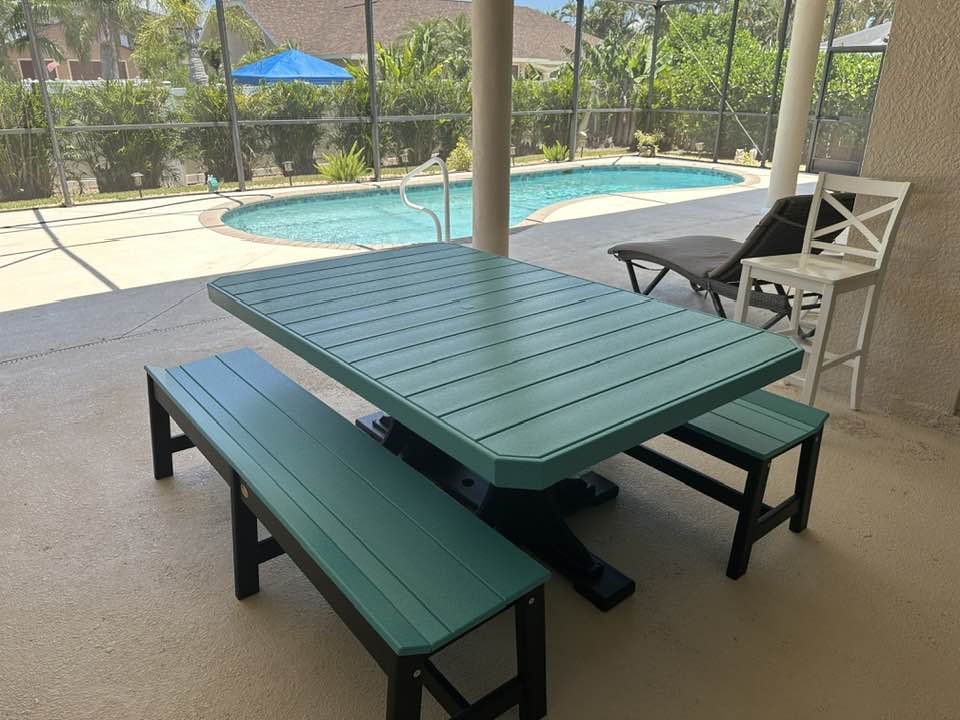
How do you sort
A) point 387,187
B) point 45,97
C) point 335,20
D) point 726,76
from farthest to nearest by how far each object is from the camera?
point 335,20 → point 726,76 → point 387,187 → point 45,97

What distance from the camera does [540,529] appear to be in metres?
1.92

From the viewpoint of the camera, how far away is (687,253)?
4.07 meters

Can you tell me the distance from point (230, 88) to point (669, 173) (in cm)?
765

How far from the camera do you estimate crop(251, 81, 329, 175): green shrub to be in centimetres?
1023

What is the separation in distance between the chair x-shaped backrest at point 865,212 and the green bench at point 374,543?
2.31 meters

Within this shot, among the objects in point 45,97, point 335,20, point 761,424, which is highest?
point 335,20

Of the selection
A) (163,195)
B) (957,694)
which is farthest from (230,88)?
(957,694)

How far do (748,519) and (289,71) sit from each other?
10.4m

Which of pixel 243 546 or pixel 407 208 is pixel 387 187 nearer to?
pixel 407 208

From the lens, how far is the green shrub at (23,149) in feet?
26.5

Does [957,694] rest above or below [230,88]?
below

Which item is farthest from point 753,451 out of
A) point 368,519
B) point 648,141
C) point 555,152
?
point 648,141

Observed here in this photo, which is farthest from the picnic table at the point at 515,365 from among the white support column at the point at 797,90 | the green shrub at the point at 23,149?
the green shrub at the point at 23,149

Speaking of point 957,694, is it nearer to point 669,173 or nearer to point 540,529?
point 540,529
